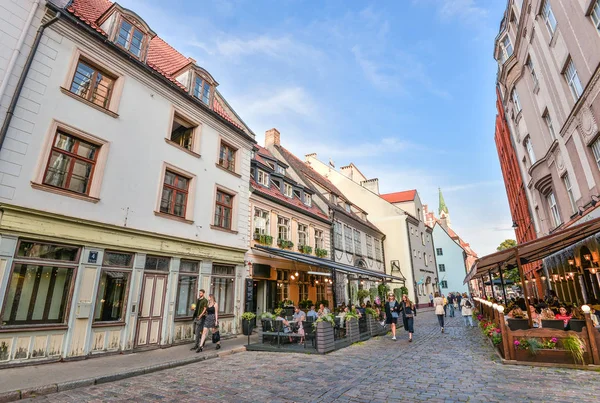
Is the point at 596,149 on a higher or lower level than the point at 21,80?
lower

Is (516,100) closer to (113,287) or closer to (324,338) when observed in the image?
(324,338)

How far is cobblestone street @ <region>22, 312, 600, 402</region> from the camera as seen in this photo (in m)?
5.17

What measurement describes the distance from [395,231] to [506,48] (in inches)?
735

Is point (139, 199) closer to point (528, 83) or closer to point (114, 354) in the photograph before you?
point (114, 354)

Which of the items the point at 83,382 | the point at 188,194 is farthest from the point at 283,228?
the point at 83,382

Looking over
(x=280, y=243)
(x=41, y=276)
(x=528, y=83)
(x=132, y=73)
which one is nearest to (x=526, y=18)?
(x=528, y=83)

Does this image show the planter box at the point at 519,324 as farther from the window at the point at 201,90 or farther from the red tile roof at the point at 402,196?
the red tile roof at the point at 402,196

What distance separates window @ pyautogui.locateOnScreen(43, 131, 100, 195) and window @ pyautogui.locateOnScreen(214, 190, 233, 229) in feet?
17.2

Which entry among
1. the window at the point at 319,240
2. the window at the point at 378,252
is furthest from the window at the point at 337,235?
the window at the point at 378,252

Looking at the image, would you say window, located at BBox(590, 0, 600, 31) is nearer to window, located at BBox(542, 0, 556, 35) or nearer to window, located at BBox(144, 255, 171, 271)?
window, located at BBox(542, 0, 556, 35)

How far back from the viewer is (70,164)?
28.9ft

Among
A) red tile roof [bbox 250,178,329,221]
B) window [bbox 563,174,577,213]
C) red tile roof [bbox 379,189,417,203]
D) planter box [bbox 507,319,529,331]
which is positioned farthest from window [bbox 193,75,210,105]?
red tile roof [bbox 379,189,417,203]

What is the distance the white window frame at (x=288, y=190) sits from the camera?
19.4m

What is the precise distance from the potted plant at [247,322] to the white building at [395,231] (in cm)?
2102
